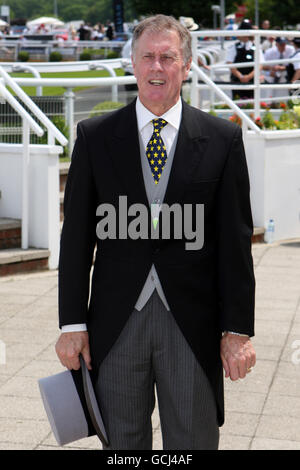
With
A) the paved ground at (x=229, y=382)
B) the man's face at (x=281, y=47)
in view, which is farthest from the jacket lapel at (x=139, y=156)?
the man's face at (x=281, y=47)

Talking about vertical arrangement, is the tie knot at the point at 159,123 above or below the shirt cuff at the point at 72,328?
above

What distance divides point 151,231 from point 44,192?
5.66 meters

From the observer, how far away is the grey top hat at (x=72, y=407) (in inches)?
133

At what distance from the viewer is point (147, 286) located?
334 cm

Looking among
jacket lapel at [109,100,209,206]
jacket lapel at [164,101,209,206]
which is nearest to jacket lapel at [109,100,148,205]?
jacket lapel at [109,100,209,206]

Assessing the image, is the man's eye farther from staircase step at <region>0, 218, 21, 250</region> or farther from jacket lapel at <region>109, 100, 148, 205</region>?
staircase step at <region>0, 218, 21, 250</region>

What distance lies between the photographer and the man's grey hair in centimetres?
327

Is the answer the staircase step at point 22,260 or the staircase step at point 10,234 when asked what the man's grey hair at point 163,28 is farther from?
the staircase step at point 10,234

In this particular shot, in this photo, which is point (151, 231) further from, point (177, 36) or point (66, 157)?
point (66, 157)

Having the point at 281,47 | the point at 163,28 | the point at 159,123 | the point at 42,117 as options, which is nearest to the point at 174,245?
the point at 159,123

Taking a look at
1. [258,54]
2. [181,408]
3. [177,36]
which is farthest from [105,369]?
[258,54]

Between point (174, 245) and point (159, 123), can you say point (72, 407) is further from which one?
point (159, 123)

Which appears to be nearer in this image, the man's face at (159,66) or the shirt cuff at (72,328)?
the man's face at (159,66)

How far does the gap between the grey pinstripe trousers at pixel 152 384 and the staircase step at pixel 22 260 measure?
536 cm
